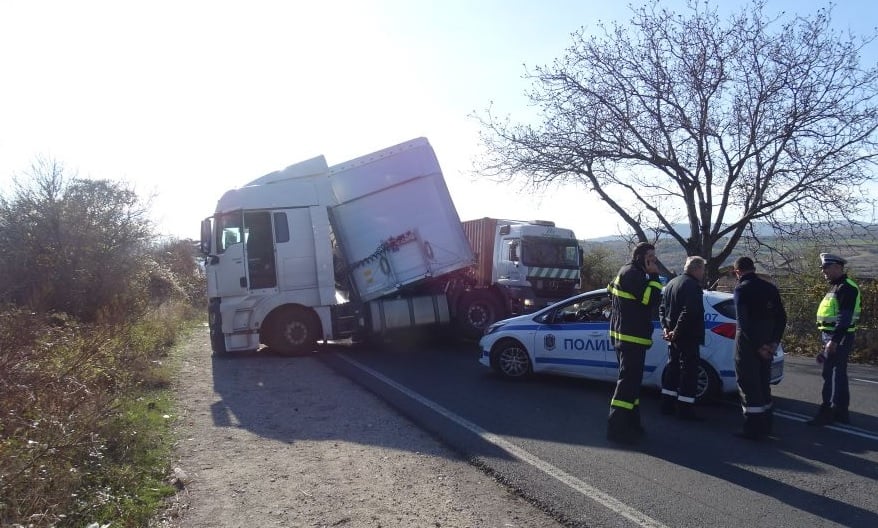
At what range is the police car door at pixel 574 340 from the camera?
877cm

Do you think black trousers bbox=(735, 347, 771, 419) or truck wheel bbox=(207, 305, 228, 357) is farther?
truck wheel bbox=(207, 305, 228, 357)

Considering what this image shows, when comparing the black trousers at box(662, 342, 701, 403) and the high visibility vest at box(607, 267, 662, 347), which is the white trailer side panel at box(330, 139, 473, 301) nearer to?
the black trousers at box(662, 342, 701, 403)

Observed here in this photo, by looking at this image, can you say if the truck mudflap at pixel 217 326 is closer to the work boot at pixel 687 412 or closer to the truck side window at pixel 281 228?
the truck side window at pixel 281 228

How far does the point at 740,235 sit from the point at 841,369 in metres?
10.6

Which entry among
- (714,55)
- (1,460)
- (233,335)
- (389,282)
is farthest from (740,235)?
(1,460)

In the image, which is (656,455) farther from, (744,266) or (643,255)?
(744,266)

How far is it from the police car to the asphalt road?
273mm

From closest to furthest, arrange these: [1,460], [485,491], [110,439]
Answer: [1,460], [485,491], [110,439]

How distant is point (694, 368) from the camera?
23.6ft

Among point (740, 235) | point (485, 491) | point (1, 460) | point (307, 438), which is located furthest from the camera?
point (740, 235)

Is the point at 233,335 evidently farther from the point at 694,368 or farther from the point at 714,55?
the point at 714,55

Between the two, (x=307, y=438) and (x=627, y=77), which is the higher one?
(x=627, y=77)

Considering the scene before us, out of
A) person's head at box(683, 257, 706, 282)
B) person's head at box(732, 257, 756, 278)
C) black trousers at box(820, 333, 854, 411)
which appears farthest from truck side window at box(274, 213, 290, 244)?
black trousers at box(820, 333, 854, 411)

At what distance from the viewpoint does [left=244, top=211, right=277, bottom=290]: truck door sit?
12.9 meters
